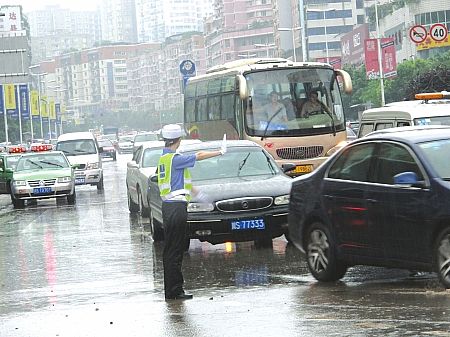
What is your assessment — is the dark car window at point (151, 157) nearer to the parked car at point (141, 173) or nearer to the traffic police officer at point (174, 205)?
the parked car at point (141, 173)

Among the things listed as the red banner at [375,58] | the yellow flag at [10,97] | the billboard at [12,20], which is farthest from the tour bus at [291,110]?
the billboard at [12,20]

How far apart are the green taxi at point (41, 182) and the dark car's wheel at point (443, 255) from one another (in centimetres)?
2204

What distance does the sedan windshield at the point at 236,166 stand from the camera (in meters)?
16.8

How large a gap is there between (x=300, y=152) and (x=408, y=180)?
17.1 metres

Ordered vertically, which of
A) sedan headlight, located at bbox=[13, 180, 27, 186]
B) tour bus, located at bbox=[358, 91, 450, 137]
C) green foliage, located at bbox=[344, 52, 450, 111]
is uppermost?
green foliage, located at bbox=[344, 52, 450, 111]

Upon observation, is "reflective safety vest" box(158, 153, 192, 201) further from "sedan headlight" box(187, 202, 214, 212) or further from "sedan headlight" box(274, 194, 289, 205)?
"sedan headlight" box(274, 194, 289, 205)

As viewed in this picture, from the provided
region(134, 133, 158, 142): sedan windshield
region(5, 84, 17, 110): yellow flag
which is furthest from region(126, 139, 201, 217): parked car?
region(5, 84, 17, 110): yellow flag

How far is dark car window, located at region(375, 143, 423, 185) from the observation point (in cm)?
1106

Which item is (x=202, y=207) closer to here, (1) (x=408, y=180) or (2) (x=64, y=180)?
(1) (x=408, y=180)

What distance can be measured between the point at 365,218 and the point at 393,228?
468mm

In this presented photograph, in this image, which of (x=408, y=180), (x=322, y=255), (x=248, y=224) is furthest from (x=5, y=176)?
(x=408, y=180)

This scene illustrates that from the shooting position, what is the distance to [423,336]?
27.5 ft

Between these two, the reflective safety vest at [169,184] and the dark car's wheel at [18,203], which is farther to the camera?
the dark car's wheel at [18,203]

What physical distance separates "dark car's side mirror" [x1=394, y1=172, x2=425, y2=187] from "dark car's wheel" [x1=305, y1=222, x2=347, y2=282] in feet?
4.98
